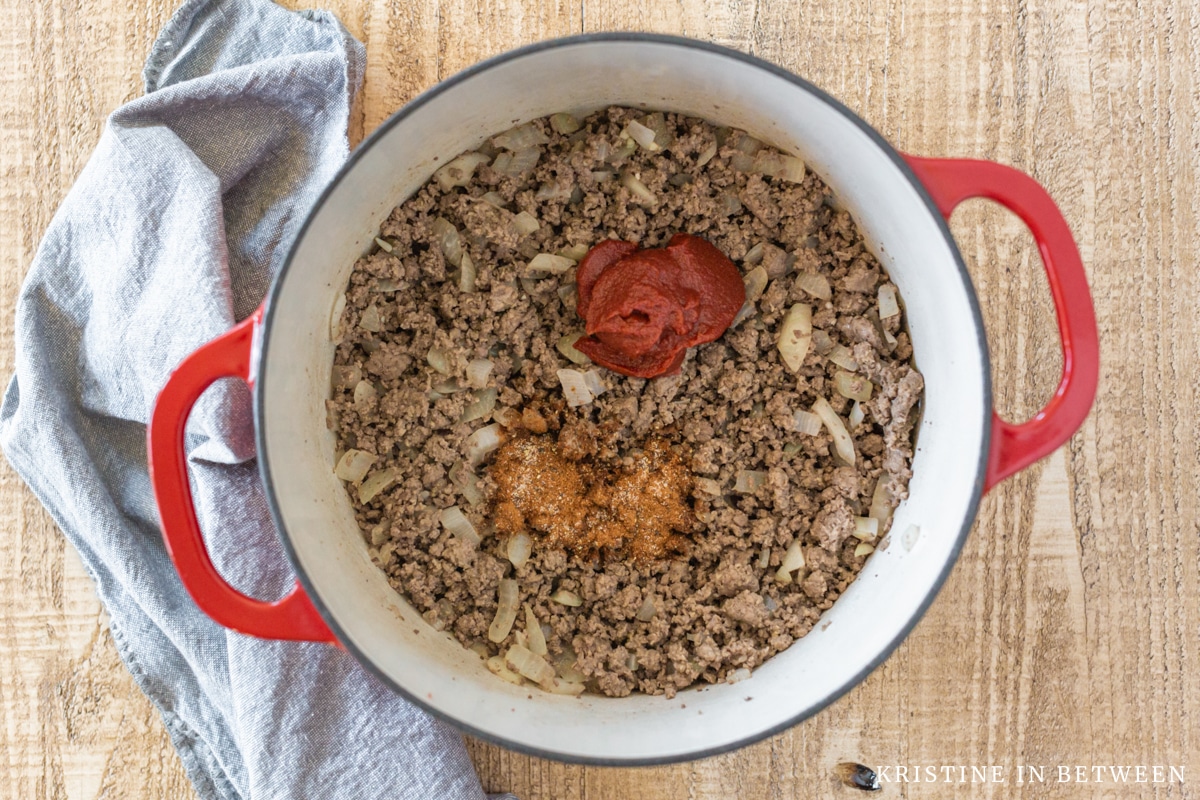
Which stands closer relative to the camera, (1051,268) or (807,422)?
(1051,268)

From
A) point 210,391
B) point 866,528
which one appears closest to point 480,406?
point 210,391

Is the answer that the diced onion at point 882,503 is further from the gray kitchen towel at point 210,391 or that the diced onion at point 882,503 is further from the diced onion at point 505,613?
the gray kitchen towel at point 210,391

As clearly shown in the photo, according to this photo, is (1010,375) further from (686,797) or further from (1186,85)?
(686,797)

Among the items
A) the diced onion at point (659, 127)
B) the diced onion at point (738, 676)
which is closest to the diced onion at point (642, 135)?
the diced onion at point (659, 127)

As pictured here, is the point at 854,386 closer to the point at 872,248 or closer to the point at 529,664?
the point at 872,248

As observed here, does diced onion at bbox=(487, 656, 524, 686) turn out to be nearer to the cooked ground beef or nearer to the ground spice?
the cooked ground beef

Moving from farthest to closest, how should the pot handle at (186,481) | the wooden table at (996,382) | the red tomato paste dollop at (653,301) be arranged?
the wooden table at (996,382) < the red tomato paste dollop at (653,301) < the pot handle at (186,481)

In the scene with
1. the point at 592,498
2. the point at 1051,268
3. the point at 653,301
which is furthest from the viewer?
the point at 592,498

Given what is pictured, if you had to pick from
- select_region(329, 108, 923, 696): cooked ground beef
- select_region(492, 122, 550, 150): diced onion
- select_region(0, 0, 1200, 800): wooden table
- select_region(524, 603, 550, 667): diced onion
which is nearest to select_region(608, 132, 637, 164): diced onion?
select_region(329, 108, 923, 696): cooked ground beef
